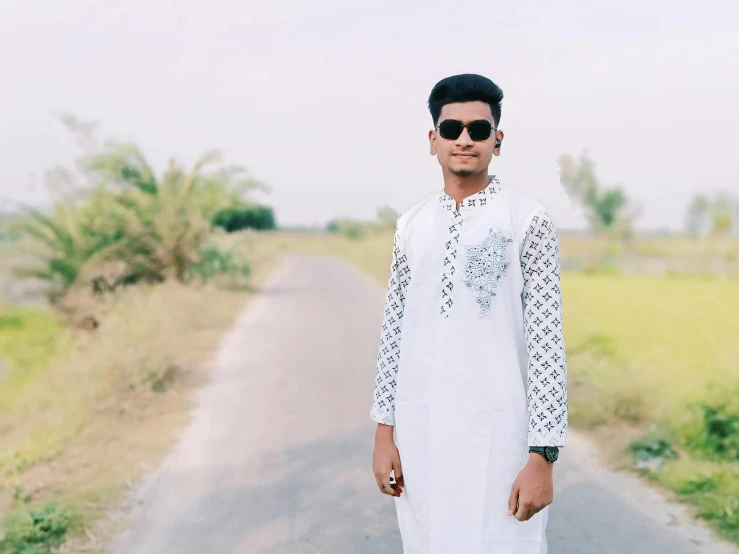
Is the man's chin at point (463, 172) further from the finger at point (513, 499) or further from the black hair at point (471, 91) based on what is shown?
the finger at point (513, 499)

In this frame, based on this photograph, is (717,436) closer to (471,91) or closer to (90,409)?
(471,91)

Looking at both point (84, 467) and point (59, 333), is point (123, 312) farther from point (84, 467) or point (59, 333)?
point (84, 467)

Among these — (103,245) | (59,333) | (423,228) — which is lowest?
(59,333)

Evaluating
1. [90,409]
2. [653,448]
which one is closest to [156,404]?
[90,409]

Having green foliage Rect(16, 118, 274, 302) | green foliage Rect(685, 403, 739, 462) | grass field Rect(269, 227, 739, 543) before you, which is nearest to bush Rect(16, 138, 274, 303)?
green foliage Rect(16, 118, 274, 302)

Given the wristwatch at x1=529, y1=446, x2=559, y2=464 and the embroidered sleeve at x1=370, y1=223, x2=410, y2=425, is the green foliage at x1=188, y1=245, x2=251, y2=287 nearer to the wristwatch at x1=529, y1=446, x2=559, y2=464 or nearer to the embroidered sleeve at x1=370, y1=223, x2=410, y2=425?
the embroidered sleeve at x1=370, y1=223, x2=410, y2=425

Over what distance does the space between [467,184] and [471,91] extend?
25 centimetres

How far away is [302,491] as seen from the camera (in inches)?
173

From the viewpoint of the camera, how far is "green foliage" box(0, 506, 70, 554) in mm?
3535

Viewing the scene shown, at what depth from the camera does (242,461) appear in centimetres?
495

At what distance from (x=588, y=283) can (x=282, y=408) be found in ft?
64.0

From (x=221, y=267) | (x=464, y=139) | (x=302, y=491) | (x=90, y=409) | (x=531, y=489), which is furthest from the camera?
(x=221, y=267)

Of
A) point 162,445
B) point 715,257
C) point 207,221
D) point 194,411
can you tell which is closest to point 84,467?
point 162,445

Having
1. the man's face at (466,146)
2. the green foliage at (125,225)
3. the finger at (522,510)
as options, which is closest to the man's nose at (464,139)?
the man's face at (466,146)
